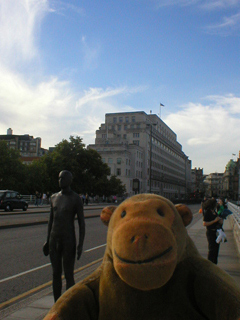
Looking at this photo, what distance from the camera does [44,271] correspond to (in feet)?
24.8

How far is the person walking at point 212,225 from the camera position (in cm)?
757

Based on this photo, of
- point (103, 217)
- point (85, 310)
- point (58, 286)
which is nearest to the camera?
point (85, 310)

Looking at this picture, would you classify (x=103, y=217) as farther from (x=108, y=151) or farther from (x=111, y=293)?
(x=108, y=151)

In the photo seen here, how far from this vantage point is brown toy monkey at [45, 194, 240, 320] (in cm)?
192

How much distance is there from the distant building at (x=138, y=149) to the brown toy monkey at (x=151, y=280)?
68.9m

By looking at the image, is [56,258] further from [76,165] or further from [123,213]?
[76,165]

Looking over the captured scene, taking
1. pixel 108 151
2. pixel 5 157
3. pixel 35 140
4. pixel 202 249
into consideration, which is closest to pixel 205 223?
pixel 202 249

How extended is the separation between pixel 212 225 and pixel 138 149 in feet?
257

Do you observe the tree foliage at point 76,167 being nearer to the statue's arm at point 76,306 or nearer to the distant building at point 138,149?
the distant building at point 138,149

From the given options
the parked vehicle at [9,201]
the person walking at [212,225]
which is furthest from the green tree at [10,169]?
the person walking at [212,225]

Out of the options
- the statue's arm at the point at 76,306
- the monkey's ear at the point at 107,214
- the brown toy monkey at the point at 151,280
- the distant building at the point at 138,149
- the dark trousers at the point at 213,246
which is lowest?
the dark trousers at the point at 213,246


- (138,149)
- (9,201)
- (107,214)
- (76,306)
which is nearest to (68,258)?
(107,214)

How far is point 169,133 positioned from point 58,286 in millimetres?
117785

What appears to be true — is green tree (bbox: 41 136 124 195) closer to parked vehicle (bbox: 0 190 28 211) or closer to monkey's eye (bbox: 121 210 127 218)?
parked vehicle (bbox: 0 190 28 211)
